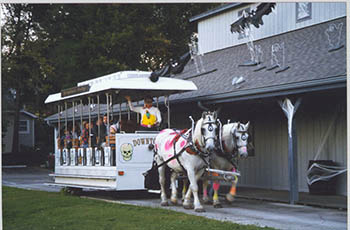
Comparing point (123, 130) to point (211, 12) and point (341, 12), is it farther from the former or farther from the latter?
point (211, 12)

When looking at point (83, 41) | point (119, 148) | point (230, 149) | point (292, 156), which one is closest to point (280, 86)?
point (292, 156)

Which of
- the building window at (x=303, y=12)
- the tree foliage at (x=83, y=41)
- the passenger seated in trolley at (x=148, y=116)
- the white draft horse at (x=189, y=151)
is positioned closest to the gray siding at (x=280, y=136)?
the passenger seated in trolley at (x=148, y=116)

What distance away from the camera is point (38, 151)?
145 ft

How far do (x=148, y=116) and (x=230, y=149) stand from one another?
11.7ft

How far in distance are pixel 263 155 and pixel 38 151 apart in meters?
28.8

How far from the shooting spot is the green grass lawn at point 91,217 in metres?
10.2

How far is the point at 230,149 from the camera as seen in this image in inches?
488

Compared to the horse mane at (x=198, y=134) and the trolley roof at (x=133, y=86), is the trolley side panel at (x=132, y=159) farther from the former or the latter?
the horse mane at (x=198, y=134)

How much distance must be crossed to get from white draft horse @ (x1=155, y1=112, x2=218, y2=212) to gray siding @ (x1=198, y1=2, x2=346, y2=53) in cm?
754

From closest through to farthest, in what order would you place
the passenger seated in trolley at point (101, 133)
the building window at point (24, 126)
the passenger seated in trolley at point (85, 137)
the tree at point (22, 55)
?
the passenger seated in trolley at point (101, 133), the passenger seated in trolley at point (85, 137), the tree at point (22, 55), the building window at point (24, 126)

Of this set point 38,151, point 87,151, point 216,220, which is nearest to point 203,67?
point 87,151

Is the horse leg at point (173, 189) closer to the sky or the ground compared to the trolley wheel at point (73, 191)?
closer to the sky

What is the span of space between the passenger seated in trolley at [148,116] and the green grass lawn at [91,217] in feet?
7.66

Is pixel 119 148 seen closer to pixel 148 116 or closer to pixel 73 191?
pixel 148 116
